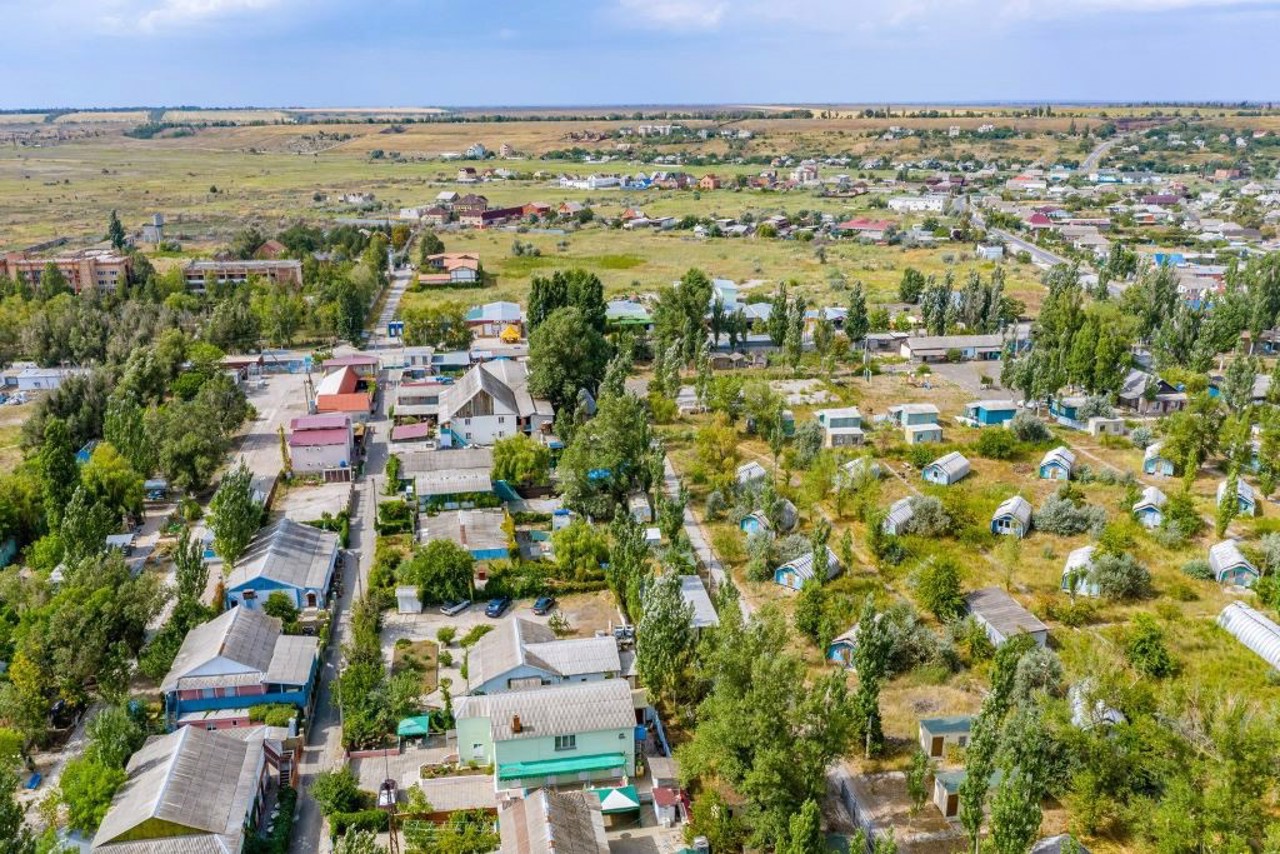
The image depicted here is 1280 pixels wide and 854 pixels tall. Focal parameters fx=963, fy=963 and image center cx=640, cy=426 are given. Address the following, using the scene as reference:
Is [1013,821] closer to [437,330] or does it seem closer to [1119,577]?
[1119,577]

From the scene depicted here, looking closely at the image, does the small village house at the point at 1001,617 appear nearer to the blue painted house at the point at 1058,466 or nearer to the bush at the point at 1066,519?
the bush at the point at 1066,519

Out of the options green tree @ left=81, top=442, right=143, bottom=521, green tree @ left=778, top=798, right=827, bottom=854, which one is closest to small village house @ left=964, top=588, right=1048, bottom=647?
green tree @ left=778, top=798, right=827, bottom=854

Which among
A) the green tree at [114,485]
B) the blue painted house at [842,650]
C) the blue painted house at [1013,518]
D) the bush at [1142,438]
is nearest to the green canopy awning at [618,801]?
the blue painted house at [842,650]

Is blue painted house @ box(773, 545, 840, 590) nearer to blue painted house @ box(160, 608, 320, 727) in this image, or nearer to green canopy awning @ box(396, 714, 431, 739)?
green canopy awning @ box(396, 714, 431, 739)

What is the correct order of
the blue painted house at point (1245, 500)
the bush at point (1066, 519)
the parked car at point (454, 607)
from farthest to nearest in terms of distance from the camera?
1. the blue painted house at point (1245, 500)
2. the bush at point (1066, 519)
3. the parked car at point (454, 607)

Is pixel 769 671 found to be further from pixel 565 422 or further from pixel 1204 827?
pixel 565 422

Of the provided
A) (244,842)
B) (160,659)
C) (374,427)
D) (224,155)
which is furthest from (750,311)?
(224,155)

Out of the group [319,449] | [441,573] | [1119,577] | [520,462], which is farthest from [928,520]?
[319,449]

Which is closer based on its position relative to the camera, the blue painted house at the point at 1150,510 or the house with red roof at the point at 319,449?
the blue painted house at the point at 1150,510

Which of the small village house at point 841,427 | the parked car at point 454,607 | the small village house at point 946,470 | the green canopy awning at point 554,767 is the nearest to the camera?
the green canopy awning at point 554,767
